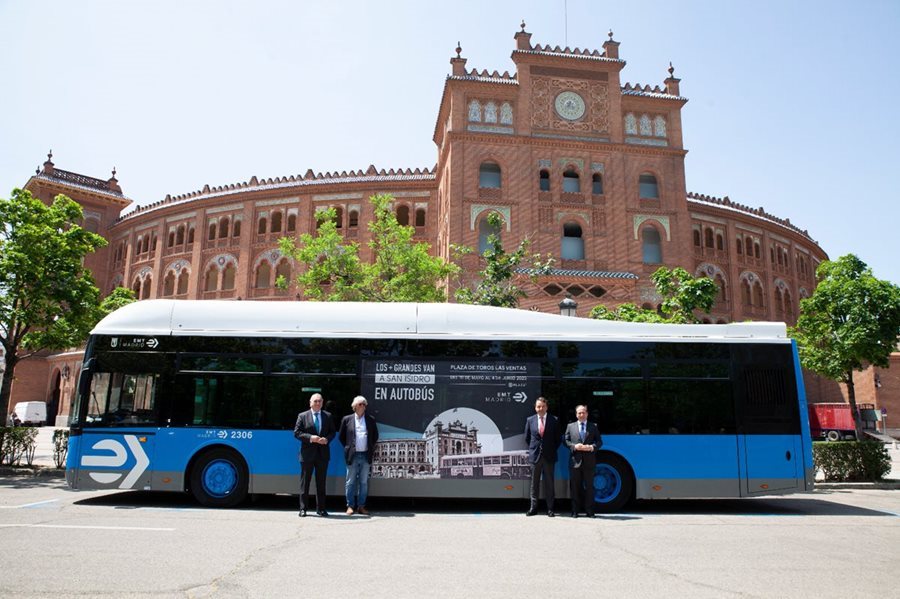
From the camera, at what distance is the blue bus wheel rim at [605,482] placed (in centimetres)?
934

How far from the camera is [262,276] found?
1492 inches

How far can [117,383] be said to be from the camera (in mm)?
9406

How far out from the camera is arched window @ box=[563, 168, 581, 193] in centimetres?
3077

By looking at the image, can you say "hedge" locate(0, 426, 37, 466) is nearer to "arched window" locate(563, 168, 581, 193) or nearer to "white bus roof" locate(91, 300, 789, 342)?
"white bus roof" locate(91, 300, 789, 342)

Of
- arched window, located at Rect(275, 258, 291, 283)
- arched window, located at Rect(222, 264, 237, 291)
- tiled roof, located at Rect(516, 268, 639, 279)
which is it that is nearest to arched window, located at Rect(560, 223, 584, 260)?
tiled roof, located at Rect(516, 268, 639, 279)

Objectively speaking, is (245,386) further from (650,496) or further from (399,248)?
(399,248)

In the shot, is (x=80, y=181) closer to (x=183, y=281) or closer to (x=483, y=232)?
(x=183, y=281)

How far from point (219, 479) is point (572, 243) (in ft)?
78.4

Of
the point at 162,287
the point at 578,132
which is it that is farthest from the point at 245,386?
the point at 162,287

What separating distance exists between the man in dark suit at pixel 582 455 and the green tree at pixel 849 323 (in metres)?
10.1

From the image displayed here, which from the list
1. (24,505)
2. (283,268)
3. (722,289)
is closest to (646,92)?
(722,289)

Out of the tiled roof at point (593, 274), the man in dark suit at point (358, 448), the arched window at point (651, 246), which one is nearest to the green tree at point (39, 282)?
the man in dark suit at point (358, 448)

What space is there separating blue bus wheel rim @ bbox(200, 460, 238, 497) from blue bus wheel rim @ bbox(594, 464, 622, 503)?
5.55 m

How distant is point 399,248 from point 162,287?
87.8 ft
